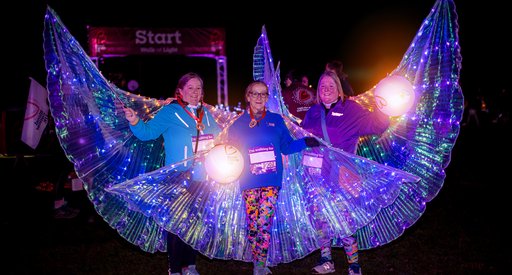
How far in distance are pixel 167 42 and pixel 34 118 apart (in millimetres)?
10252

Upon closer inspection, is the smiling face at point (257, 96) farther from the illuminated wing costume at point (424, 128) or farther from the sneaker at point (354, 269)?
the sneaker at point (354, 269)

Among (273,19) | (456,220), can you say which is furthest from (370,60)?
(456,220)

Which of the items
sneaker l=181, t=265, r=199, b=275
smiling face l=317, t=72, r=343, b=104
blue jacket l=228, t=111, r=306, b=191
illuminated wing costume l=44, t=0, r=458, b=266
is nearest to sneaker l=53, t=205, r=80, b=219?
illuminated wing costume l=44, t=0, r=458, b=266

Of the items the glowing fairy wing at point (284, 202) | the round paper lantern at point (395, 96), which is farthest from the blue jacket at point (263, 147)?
the round paper lantern at point (395, 96)

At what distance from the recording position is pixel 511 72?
27.7 m

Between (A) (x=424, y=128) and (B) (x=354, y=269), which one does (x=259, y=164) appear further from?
(A) (x=424, y=128)

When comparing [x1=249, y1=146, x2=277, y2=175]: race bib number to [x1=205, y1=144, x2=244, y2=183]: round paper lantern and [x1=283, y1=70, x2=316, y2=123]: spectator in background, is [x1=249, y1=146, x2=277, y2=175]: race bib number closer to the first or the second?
[x1=205, y1=144, x2=244, y2=183]: round paper lantern

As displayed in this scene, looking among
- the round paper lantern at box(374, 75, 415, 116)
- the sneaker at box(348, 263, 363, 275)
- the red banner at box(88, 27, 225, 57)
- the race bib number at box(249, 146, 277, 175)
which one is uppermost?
the red banner at box(88, 27, 225, 57)

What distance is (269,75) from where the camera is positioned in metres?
5.32

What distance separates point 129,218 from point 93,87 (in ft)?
3.98

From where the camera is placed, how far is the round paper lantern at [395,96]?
14.9 ft

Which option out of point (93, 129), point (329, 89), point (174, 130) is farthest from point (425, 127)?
point (93, 129)

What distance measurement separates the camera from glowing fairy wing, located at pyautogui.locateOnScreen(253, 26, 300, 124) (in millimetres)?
5109

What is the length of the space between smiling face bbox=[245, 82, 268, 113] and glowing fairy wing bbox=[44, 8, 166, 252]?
1.15 meters
